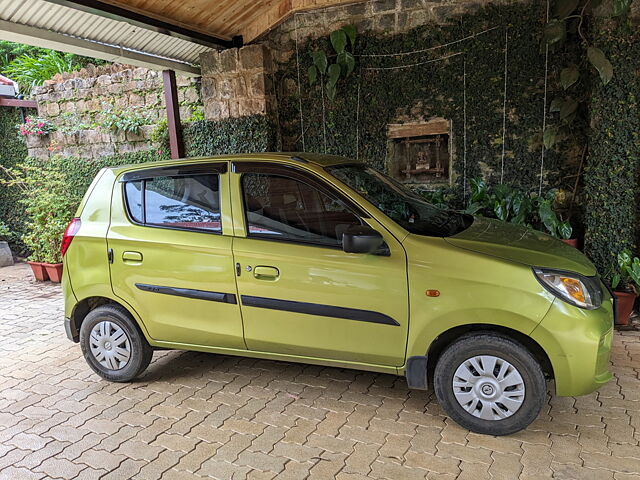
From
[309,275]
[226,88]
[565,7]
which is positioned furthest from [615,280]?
[226,88]

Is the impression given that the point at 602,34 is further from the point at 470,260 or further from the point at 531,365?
the point at 531,365

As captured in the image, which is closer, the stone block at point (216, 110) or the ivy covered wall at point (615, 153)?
the ivy covered wall at point (615, 153)

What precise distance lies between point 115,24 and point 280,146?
2649 millimetres

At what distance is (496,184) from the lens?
616cm

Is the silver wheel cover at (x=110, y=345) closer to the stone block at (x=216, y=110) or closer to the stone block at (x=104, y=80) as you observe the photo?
the stone block at (x=216, y=110)

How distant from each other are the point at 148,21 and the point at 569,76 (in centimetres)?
466

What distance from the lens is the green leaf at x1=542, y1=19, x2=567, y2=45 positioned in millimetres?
5195

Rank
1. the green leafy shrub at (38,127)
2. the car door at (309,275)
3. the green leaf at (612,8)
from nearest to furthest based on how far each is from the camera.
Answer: the car door at (309,275)
the green leaf at (612,8)
the green leafy shrub at (38,127)

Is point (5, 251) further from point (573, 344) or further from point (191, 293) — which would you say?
point (573, 344)

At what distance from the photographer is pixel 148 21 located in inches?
219

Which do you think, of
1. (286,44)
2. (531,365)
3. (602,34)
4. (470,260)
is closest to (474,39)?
(602,34)

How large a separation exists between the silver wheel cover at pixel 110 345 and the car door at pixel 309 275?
3.67ft

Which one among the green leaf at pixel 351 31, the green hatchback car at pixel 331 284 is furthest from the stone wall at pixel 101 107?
the green hatchback car at pixel 331 284

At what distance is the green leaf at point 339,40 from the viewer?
644cm
